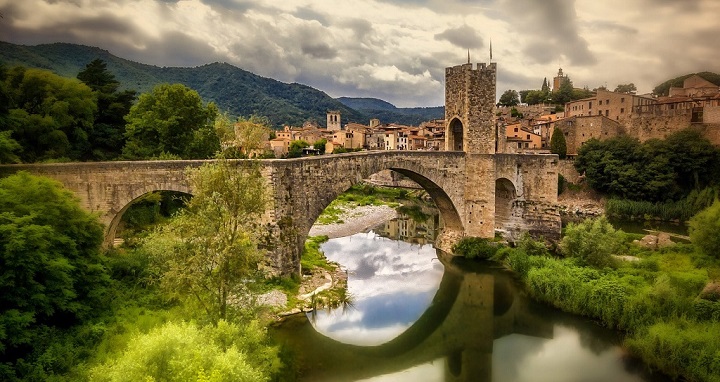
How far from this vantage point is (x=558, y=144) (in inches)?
1593

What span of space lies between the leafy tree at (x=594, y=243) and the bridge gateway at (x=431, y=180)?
4.51 metres

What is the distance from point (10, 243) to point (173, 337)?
4.74 metres

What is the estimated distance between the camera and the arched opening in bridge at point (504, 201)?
81.1 ft

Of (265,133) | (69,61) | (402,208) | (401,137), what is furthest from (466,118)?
(69,61)

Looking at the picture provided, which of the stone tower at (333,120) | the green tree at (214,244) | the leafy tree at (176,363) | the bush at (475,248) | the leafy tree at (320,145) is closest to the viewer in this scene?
the leafy tree at (176,363)

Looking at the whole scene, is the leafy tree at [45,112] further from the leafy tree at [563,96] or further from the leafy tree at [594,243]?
the leafy tree at [563,96]

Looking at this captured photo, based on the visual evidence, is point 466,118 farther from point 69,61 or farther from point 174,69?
point 174,69

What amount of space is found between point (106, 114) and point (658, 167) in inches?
1389

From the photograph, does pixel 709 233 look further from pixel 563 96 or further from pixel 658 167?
pixel 563 96

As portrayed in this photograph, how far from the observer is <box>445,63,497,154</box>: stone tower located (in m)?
21.8

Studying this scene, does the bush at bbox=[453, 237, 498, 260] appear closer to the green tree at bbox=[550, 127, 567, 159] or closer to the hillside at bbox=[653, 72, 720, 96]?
the green tree at bbox=[550, 127, 567, 159]

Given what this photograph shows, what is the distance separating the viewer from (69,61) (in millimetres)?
57969

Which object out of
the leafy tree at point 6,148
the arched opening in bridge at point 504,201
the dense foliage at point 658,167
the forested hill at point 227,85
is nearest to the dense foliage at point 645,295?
the arched opening in bridge at point 504,201

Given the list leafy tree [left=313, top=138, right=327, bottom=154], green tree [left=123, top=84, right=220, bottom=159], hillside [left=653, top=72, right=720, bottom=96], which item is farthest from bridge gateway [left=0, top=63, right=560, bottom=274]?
hillside [left=653, top=72, right=720, bottom=96]
